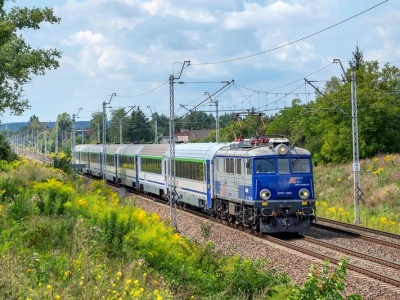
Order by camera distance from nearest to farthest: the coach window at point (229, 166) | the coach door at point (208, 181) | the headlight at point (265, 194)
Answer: the headlight at point (265, 194) → the coach window at point (229, 166) → the coach door at point (208, 181)

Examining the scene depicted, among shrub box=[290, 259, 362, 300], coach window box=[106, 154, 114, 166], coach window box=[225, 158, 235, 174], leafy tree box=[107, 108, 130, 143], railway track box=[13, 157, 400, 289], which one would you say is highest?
leafy tree box=[107, 108, 130, 143]

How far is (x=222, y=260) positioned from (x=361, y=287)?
3.20m

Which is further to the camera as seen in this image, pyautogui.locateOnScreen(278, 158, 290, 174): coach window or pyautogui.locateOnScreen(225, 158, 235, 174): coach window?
pyautogui.locateOnScreen(225, 158, 235, 174): coach window

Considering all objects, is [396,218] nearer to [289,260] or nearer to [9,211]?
[289,260]

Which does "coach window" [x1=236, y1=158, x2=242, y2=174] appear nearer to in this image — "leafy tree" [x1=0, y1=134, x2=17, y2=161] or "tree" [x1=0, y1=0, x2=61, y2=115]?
"tree" [x1=0, y1=0, x2=61, y2=115]

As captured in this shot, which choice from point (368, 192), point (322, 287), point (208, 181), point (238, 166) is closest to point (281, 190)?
point (238, 166)

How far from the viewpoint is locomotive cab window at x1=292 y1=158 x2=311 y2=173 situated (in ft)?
74.1

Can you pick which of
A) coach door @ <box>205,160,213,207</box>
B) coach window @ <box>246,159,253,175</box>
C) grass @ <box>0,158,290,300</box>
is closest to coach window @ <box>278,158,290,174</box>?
coach window @ <box>246,159,253,175</box>

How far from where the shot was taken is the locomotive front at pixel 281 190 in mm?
22203

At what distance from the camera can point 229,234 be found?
2298 centimetres

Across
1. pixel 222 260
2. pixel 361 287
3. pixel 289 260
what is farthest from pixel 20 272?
pixel 289 260

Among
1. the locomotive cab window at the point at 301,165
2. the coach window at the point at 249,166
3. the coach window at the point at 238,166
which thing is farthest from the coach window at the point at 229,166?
the locomotive cab window at the point at 301,165

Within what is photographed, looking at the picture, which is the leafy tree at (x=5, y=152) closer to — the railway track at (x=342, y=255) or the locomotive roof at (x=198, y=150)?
the locomotive roof at (x=198, y=150)

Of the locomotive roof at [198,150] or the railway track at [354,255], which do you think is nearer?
the railway track at [354,255]
